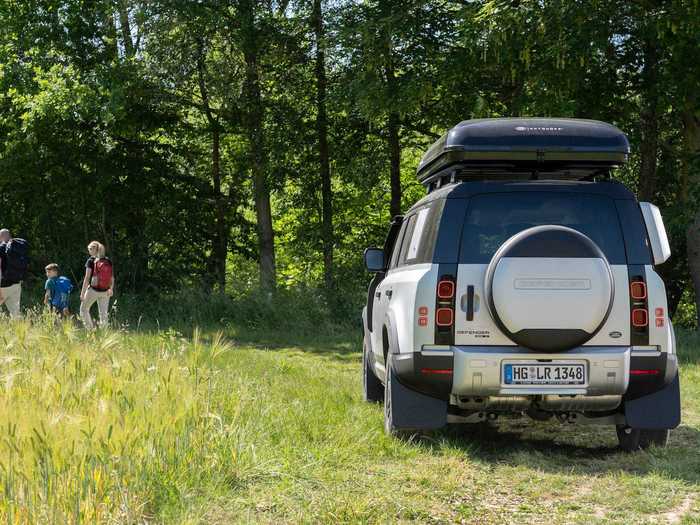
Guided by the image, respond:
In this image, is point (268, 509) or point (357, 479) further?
point (357, 479)

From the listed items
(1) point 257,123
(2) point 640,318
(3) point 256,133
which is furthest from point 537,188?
(1) point 257,123

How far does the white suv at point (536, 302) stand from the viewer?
6809 millimetres

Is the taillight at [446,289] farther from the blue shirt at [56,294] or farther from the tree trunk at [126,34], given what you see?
the tree trunk at [126,34]

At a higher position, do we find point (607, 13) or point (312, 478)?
point (607, 13)

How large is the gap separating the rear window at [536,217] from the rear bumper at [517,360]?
74 cm

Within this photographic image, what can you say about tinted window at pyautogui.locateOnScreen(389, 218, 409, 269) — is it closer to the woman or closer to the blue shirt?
the woman

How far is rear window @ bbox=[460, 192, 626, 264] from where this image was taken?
7.18 meters

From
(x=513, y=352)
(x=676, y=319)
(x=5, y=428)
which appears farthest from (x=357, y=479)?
(x=676, y=319)

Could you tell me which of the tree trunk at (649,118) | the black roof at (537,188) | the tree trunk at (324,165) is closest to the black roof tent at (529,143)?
the black roof at (537,188)

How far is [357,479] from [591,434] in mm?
3139

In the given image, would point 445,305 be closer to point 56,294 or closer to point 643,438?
point 643,438

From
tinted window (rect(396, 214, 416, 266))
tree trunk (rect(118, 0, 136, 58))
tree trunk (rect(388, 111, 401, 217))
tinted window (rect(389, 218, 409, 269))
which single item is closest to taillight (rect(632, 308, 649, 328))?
tinted window (rect(396, 214, 416, 266))

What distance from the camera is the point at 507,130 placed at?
7.54m

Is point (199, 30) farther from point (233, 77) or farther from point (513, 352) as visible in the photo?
point (513, 352)
